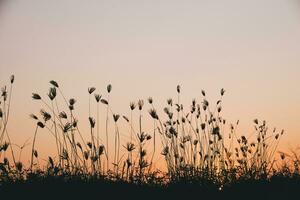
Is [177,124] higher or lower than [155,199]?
higher

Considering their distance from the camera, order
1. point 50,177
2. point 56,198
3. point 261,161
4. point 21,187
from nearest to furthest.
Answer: point 56,198 < point 21,187 < point 50,177 < point 261,161

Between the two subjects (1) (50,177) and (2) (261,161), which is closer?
(1) (50,177)

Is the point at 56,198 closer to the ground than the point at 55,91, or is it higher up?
closer to the ground

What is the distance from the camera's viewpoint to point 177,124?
6.39m

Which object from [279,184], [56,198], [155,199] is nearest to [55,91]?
[56,198]

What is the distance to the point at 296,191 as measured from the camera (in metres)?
5.09

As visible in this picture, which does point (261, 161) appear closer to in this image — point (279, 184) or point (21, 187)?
point (279, 184)

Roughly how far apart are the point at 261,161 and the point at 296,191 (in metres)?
1.23

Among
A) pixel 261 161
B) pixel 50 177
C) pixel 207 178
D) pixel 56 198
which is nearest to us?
pixel 56 198

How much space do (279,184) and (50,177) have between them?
244 centimetres

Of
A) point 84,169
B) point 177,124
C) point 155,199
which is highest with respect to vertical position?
point 177,124

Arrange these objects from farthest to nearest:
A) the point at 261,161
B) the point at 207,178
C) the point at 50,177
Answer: the point at 261,161 < the point at 207,178 < the point at 50,177

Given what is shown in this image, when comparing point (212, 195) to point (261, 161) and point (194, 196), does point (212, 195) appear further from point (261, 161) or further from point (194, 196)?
point (261, 161)

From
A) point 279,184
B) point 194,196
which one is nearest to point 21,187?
point 194,196
